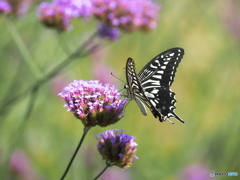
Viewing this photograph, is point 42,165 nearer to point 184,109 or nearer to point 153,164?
point 153,164

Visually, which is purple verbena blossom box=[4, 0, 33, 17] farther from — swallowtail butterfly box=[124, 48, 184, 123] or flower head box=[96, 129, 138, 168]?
flower head box=[96, 129, 138, 168]

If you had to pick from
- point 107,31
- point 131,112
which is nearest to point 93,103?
point 107,31

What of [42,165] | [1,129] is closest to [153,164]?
[42,165]

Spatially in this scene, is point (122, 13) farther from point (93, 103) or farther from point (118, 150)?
point (118, 150)

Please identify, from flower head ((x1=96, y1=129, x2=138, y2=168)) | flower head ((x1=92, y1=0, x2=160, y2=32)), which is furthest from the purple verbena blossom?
flower head ((x1=96, y1=129, x2=138, y2=168))

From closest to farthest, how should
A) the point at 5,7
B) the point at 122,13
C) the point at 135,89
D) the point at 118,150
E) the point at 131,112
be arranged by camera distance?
the point at 118,150
the point at 135,89
the point at 5,7
the point at 122,13
the point at 131,112

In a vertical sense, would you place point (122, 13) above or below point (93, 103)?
above

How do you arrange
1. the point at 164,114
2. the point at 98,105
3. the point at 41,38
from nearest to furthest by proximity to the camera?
the point at 98,105, the point at 164,114, the point at 41,38
